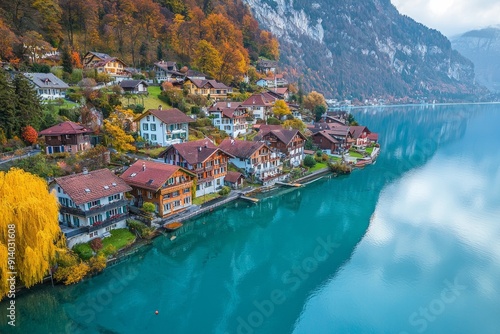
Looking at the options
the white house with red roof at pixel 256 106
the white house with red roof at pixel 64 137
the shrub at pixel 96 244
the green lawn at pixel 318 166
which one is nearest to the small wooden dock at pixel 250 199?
the green lawn at pixel 318 166

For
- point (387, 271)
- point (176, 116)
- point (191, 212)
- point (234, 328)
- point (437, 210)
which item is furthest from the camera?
point (176, 116)

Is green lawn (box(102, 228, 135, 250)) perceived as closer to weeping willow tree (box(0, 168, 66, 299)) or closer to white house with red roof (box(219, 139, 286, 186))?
weeping willow tree (box(0, 168, 66, 299))

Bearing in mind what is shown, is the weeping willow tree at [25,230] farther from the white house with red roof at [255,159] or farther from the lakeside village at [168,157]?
the white house with red roof at [255,159]

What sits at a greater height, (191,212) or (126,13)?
(126,13)

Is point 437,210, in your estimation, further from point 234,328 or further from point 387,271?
point 234,328

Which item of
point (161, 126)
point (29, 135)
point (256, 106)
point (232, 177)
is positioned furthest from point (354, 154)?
point (29, 135)

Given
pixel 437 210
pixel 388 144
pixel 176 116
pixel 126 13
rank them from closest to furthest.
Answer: pixel 437 210
pixel 176 116
pixel 126 13
pixel 388 144

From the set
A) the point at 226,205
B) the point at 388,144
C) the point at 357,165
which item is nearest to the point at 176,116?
the point at 226,205
